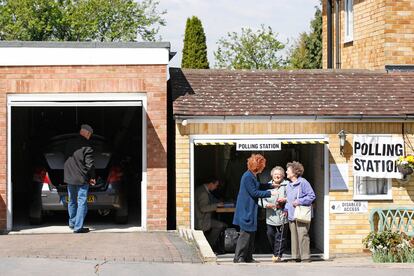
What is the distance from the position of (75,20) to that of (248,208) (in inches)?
1831

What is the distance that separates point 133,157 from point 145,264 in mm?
10132

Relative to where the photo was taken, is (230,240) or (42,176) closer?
(42,176)

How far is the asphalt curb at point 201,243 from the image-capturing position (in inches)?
555

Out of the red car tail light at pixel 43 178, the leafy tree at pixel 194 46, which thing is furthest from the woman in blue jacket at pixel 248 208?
the leafy tree at pixel 194 46

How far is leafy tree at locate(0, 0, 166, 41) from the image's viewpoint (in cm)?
5828

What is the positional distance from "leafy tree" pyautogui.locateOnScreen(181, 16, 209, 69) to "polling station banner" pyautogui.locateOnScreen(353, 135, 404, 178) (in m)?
17.8

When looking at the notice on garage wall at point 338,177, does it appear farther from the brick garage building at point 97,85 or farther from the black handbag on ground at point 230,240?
the brick garage building at point 97,85

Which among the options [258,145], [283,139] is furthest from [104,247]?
[283,139]

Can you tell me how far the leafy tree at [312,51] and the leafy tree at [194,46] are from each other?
1016 cm

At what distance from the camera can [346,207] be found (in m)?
19.7

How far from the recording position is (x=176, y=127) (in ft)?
62.5

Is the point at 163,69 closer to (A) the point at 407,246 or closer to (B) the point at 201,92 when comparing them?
(B) the point at 201,92

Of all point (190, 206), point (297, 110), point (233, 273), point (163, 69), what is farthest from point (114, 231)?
point (233, 273)

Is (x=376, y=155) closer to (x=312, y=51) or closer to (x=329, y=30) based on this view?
(x=329, y=30)
